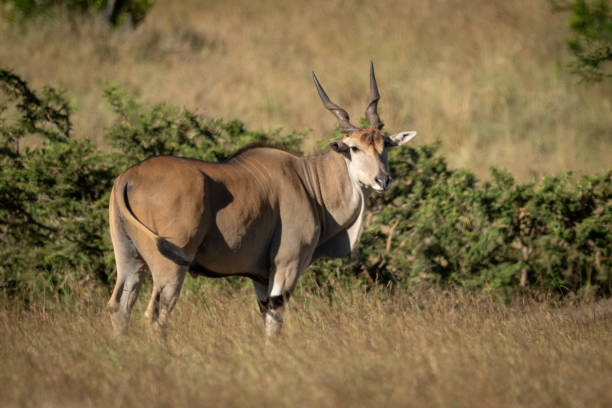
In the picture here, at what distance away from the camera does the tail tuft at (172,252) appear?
481 cm

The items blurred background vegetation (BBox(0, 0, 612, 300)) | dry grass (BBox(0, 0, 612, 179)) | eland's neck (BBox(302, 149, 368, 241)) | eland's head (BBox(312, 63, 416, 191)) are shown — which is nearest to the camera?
eland's head (BBox(312, 63, 416, 191))

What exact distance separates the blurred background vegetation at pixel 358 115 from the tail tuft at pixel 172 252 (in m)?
2.64

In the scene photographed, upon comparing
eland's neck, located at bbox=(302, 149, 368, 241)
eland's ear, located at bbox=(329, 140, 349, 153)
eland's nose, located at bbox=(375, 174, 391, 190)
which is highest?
eland's ear, located at bbox=(329, 140, 349, 153)

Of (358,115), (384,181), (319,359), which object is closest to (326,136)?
(358,115)

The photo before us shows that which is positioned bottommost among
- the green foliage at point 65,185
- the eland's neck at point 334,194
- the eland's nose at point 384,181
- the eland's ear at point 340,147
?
the green foliage at point 65,185

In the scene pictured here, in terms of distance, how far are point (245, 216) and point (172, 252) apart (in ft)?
2.14

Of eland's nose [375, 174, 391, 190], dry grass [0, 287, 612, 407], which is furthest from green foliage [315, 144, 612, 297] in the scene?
eland's nose [375, 174, 391, 190]

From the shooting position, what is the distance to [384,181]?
18.3ft

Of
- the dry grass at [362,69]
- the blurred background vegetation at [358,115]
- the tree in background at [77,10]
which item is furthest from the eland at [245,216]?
the tree in background at [77,10]

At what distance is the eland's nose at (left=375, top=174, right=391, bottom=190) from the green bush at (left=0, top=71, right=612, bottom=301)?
208 centimetres

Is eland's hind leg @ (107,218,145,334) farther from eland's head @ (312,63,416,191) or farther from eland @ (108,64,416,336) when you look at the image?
eland's head @ (312,63,416,191)

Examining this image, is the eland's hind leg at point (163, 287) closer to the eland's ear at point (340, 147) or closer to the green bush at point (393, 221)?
the eland's ear at point (340, 147)

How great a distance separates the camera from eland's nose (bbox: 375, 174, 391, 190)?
18.2 ft

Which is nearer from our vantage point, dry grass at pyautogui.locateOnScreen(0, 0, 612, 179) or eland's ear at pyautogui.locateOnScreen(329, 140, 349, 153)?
eland's ear at pyautogui.locateOnScreen(329, 140, 349, 153)
